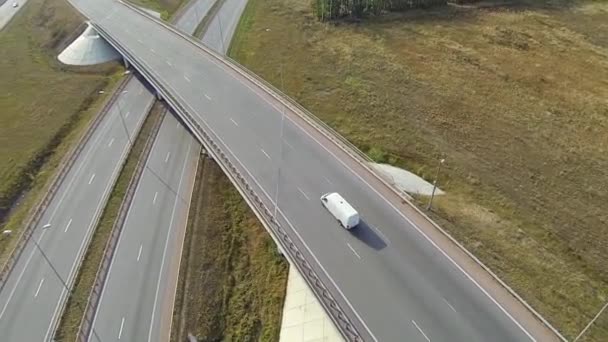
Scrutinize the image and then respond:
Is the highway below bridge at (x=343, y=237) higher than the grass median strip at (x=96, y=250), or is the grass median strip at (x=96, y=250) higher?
the highway below bridge at (x=343, y=237)

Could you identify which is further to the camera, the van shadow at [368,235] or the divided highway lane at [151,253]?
the divided highway lane at [151,253]

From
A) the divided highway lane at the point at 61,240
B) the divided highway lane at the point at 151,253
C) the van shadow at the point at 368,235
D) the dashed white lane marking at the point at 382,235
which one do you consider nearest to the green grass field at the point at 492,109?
the dashed white lane marking at the point at 382,235

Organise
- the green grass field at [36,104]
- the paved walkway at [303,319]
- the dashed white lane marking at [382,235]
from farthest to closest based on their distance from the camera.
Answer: the green grass field at [36,104] < the dashed white lane marking at [382,235] < the paved walkway at [303,319]

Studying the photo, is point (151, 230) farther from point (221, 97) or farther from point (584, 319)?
point (584, 319)

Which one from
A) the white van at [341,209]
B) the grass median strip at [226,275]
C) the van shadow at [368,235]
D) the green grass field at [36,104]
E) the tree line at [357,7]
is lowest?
the grass median strip at [226,275]

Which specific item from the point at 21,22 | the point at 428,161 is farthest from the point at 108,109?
the point at 21,22

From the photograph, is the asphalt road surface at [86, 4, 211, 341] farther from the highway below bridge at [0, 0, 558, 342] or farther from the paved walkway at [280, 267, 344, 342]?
the paved walkway at [280, 267, 344, 342]

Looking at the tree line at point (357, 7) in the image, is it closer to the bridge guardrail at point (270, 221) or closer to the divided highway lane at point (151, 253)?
the bridge guardrail at point (270, 221)
